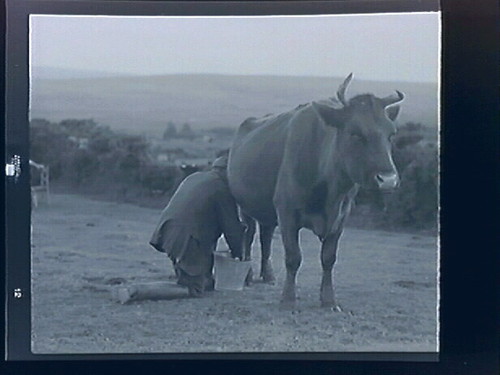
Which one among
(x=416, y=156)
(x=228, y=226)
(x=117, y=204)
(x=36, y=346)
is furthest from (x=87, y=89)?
(x=416, y=156)

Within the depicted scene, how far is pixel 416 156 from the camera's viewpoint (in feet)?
14.0

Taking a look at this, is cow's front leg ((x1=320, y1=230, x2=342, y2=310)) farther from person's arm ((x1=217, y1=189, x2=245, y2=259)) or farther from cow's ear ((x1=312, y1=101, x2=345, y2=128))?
cow's ear ((x1=312, y1=101, x2=345, y2=128))

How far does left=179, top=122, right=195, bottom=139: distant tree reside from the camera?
14.0 feet

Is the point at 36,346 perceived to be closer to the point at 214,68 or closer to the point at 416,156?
the point at 214,68

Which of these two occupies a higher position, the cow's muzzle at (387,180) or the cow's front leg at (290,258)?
the cow's muzzle at (387,180)

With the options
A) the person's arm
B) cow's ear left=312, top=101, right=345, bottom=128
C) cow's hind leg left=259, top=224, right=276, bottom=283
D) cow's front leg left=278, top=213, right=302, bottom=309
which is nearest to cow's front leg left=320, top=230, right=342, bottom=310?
cow's front leg left=278, top=213, right=302, bottom=309

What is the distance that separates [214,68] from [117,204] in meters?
0.67

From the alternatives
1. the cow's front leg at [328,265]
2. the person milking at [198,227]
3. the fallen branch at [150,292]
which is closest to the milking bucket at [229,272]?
the person milking at [198,227]

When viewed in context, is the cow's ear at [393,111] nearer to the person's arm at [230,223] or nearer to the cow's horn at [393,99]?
the cow's horn at [393,99]

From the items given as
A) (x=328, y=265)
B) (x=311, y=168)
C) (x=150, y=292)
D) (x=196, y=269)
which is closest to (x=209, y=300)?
(x=196, y=269)

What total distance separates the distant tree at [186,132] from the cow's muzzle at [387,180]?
76 cm

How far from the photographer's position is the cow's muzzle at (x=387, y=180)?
14.0 feet

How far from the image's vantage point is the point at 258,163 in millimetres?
4398

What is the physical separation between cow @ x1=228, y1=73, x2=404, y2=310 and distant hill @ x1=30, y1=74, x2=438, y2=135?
2.4 inches
